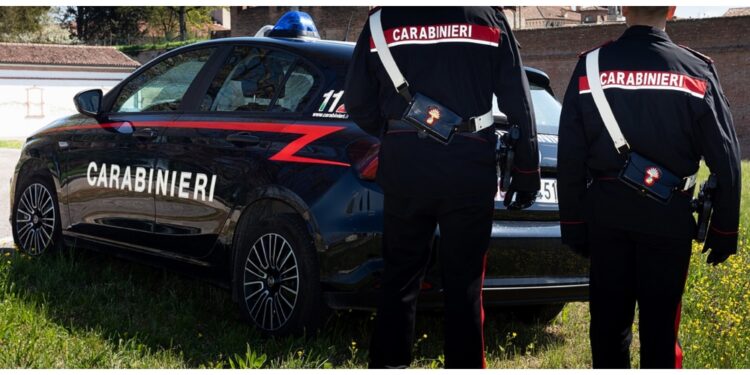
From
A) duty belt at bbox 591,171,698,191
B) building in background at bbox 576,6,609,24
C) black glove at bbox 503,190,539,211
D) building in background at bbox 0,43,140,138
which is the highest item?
building in background at bbox 576,6,609,24

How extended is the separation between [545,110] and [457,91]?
1635mm

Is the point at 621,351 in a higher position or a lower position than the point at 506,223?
lower

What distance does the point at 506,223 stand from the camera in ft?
15.1

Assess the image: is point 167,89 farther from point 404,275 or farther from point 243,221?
point 404,275

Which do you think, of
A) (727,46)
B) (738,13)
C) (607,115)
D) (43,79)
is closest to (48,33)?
(43,79)

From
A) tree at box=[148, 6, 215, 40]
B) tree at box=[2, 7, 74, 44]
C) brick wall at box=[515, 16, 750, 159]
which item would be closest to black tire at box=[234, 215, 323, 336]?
brick wall at box=[515, 16, 750, 159]

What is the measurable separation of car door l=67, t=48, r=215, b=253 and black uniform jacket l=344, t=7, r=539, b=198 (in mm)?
2215

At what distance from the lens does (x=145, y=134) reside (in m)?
5.79

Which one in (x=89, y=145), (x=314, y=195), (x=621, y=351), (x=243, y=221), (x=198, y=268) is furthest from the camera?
(x=89, y=145)

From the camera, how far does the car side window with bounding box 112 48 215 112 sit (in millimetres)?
5805

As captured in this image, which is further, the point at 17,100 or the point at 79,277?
the point at 17,100

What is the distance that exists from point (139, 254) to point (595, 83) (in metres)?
3.25

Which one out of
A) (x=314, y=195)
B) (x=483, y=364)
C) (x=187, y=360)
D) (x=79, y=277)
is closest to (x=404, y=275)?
(x=483, y=364)

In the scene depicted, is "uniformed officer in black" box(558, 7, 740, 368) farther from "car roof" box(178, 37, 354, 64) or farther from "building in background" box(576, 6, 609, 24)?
"building in background" box(576, 6, 609, 24)
